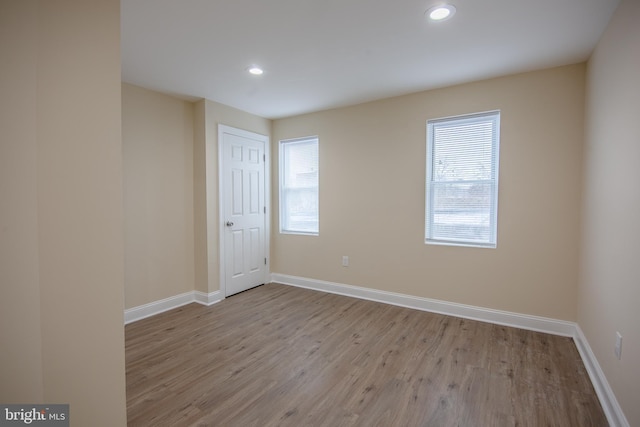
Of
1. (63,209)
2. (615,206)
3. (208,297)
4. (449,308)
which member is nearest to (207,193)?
(208,297)

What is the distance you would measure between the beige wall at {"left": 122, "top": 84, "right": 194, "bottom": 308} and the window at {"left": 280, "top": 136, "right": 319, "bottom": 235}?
1.42 metres

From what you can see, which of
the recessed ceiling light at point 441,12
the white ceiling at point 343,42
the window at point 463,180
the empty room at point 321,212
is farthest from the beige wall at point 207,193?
the recessed ceiling light at point 441,12

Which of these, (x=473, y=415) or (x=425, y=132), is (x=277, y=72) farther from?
(x=473, y=415)

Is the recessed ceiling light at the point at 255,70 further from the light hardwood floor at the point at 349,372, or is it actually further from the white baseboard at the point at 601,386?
the white baseboard at the point at 601,386

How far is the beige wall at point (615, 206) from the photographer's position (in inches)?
64.4

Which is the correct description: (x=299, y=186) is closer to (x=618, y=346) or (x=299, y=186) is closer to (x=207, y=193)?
(x=207, y=193)

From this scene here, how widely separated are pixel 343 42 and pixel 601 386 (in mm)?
3074

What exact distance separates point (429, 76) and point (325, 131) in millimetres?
1630

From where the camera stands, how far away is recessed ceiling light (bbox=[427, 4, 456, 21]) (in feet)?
6.44

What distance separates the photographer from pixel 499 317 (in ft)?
10.4

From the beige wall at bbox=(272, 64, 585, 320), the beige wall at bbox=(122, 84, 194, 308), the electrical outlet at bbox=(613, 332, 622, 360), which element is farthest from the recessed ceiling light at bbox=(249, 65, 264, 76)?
the electrical outlet at bbox=(613, 332, 622, 360)

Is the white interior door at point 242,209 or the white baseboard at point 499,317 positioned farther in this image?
the white interior door at point 242,209

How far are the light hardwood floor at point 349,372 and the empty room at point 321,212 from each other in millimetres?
22

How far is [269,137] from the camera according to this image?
4734mm
